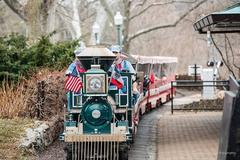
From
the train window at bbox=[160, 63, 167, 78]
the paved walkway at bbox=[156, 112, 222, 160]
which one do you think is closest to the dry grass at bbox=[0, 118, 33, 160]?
the paved walkway at bbox=[156, 112, 222, 160]

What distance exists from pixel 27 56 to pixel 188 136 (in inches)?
226

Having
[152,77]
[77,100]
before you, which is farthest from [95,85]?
[152,77]

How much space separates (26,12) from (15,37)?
7.69 meters

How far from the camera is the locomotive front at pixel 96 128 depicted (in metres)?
11.3

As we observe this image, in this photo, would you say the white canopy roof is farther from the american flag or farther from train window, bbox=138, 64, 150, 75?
the american flag

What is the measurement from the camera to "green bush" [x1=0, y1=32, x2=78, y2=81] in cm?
1764

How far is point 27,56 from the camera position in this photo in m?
18.6

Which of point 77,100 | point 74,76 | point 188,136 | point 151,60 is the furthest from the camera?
point 151,60

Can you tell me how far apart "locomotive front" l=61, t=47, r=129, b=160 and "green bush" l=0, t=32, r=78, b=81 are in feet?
19.7

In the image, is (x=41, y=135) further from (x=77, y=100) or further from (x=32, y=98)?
(x=32, y=98)

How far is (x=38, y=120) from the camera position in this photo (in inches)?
571

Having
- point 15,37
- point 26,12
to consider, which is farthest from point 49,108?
point 26,12

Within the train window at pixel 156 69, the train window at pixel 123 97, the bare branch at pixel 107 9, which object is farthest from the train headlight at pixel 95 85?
the bare branch at pixel 107 9

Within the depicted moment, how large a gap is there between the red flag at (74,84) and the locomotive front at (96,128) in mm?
444
